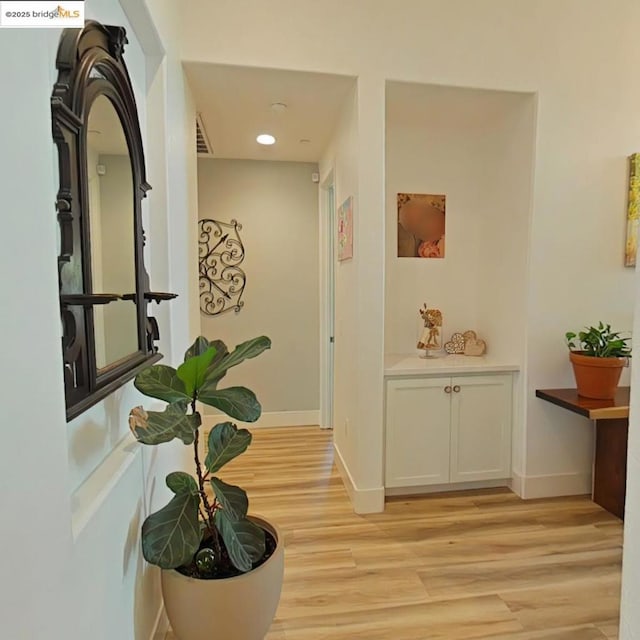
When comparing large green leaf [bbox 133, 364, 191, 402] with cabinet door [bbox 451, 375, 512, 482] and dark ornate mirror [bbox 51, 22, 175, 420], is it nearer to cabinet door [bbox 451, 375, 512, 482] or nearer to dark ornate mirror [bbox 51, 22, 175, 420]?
dark ornate mirror [bbox 51, 22, 175, 420]

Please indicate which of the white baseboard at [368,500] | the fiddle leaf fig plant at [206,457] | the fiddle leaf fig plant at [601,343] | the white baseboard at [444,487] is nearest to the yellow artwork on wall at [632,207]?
the fiddle leaf fig plant at [601,343]

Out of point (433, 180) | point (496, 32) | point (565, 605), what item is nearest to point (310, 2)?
point (496, 32)

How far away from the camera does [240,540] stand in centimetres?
139

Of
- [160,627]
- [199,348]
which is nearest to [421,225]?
[199,348]

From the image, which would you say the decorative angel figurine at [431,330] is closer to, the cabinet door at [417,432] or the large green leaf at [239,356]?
the cabinet door at [417,432]

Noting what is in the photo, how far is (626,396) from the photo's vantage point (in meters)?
2.51

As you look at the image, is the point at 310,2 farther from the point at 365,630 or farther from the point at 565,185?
the point at 365,630

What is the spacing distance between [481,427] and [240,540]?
196 cm

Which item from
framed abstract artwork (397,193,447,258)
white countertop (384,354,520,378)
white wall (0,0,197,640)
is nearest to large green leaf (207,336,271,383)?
white wall (0,0,197,640)

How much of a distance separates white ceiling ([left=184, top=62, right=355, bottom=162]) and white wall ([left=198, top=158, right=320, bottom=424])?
37 centimetres

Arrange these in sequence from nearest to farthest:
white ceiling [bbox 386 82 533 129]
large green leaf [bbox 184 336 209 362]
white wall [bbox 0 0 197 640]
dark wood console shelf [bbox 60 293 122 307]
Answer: white wall [bbox 0 0 197 640], dark wood console shelf [bbox 60 293 122 307], large green leaf [bbox 184 336 209 362], white ceiling [bbox 386 82 533 129]

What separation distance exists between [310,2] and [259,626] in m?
3.02

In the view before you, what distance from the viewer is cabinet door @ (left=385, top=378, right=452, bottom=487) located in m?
2.70

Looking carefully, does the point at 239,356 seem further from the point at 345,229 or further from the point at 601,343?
the point at 601,343
